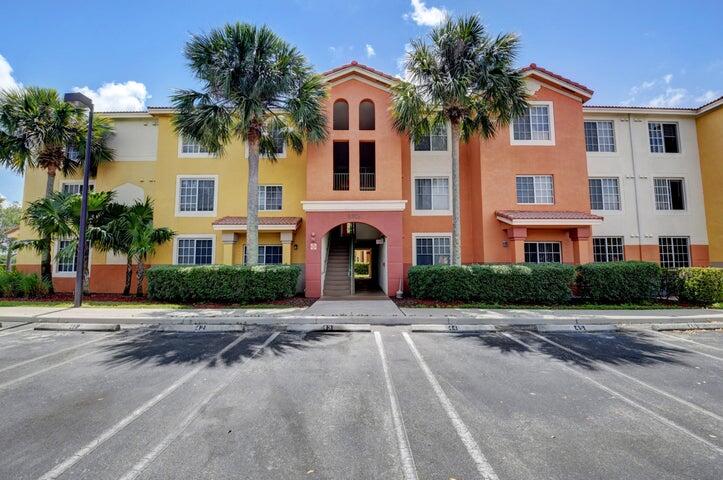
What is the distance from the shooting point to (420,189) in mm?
16359

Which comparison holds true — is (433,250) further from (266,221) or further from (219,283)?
(219,283)

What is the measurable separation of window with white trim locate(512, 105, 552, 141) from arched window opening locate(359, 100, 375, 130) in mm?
7176

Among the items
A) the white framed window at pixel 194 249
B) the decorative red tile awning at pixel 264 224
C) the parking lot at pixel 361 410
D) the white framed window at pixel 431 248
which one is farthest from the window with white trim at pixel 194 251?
the white framed window at pixel 431 248

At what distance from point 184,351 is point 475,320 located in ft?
25.2

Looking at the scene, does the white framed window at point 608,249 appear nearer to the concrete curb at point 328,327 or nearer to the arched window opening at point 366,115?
the arched window opening at point 366,115

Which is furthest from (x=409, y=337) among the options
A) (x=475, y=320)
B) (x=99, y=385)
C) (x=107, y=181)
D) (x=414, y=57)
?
(x=107, y=181)

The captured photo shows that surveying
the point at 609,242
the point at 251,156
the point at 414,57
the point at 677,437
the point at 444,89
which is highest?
the point at 414,57

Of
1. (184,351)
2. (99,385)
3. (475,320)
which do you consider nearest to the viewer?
(99,385)

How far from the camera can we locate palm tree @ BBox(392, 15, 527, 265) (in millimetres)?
12312

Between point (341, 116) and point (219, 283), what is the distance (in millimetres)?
9915

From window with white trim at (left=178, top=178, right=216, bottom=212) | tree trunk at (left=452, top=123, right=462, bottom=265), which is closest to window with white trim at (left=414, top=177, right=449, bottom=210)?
tree trunk at (left=452, top=123, right=462, bottom=265)

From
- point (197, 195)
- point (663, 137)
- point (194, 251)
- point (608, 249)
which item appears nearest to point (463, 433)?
point (194, 251)

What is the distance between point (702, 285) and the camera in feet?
37.9

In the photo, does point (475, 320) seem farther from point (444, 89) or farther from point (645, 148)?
point (645, 148)
